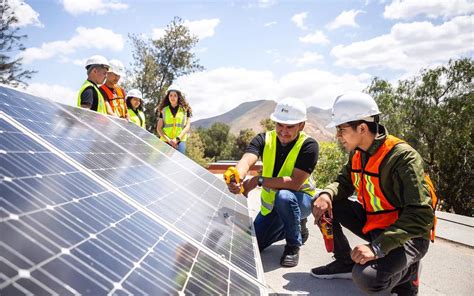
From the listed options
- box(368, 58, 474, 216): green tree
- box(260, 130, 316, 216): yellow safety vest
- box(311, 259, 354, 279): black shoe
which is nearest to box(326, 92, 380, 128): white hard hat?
box(260, 130, 316, 216): yellow safety vest

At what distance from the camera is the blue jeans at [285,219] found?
13.0ft

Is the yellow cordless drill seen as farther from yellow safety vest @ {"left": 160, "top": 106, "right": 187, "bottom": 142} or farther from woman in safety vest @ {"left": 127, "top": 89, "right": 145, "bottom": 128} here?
woman in safety vest @ {"left": 127, "top": 89, "right": 145, "bottom": 128}

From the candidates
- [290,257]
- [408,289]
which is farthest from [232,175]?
[408,289]

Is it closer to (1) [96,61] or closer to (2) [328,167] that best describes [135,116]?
(1) [96,61]

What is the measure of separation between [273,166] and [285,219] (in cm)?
67

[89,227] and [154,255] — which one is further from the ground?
[89,227]

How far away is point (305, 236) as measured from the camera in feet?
15.5

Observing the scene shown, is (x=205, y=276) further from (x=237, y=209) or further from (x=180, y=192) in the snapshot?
(x=237, y=209)

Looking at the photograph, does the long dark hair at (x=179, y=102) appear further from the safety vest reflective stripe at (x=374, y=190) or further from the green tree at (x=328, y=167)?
the green tree at (x=328, y=167)

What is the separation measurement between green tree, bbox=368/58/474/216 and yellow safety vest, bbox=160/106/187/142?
666 inches

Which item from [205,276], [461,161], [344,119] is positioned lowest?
[461,161]

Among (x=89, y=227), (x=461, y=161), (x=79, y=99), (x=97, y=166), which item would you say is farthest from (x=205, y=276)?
(x=461, y=161)

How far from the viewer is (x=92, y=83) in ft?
18.8

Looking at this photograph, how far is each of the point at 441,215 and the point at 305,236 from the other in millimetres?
4160
